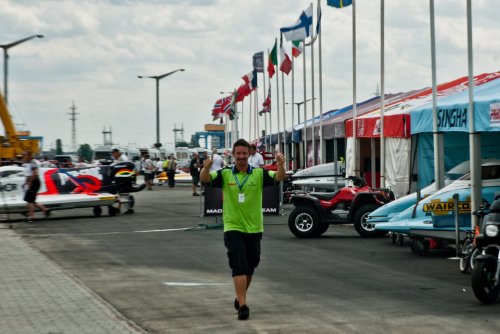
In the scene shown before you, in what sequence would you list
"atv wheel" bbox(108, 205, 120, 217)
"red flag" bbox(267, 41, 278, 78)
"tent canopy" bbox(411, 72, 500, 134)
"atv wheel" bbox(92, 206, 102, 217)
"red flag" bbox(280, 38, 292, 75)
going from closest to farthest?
"tent canopy" bbox(411, 72, 500, 134) → "atv wheel" bbox(108, 205, 120, 217) → "atv wheel" bbox(92, 206, 102, 217) → "red flag" bbox(280, 38, 292, 75) → "red flag" bbox(267, 41, 278, 78)

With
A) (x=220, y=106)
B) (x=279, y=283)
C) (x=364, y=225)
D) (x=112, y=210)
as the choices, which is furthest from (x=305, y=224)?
(x=220, y=106)

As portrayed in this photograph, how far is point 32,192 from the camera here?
25031 mm

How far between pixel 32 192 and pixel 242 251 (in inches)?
617

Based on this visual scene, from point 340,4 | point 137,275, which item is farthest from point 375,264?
point 340,4

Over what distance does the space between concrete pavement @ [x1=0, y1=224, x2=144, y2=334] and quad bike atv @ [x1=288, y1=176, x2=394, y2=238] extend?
20.0 ft

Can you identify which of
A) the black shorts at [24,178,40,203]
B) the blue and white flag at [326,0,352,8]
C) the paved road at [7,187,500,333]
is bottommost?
the paved road at [7,187,500,333]

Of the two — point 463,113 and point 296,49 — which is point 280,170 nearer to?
point 463,113

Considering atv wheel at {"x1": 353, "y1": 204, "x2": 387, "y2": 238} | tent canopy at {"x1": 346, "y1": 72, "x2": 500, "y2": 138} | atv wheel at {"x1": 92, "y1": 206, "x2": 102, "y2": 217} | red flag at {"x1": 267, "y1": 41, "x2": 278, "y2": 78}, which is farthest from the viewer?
red flag at {"x1": 267, "y1": 41, "x2": 278, "y2": 78}

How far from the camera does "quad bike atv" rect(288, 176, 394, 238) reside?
65.9 feet

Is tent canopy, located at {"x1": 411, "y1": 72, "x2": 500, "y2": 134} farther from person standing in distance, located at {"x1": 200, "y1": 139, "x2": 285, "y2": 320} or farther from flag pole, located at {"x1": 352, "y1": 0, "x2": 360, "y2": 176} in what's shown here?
flag pole, located at {"x1": 352, "y1": 0, "x2": 360, "y2": 176}

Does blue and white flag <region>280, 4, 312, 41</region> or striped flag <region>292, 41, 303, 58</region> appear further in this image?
striped flag <region>292, 41, 303, 58</region>

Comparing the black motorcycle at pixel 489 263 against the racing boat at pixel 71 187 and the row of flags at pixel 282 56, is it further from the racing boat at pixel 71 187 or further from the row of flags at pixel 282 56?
the row of flags at pixel 282 56

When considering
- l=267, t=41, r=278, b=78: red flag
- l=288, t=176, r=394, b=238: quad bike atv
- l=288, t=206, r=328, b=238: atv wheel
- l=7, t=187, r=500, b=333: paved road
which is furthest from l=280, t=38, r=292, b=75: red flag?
l=288, t=206, r=328, b=238: atv wheel

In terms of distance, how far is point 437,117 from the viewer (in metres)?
19.3
